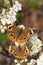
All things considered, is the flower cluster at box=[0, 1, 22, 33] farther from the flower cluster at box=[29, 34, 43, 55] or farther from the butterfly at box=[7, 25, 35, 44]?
the flower cluster at box=[29, 34, 43, 55]

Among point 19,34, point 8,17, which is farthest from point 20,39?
point 8,17

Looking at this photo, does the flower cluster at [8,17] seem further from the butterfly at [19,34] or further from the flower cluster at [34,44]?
the flower cluster at [34,44]

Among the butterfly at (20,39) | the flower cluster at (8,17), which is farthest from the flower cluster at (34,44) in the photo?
the flower cluster at (8,17)

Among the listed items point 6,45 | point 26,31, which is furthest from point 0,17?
point 6,45

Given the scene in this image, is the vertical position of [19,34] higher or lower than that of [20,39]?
higher

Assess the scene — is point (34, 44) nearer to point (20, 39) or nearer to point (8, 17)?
point (20, 39)

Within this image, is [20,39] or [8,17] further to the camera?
[8,17]

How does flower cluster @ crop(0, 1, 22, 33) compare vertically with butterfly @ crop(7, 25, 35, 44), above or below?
above

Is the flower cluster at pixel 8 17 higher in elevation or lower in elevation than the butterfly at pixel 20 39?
higher

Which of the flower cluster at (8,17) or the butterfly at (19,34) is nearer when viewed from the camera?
the butterfly at (19,34)

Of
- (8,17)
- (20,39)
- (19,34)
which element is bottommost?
(20,39)

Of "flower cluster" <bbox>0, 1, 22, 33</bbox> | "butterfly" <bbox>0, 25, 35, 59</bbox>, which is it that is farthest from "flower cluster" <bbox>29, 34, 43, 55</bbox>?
"flower cluster" <bbox>0, 1, 22, 33</bbox>
